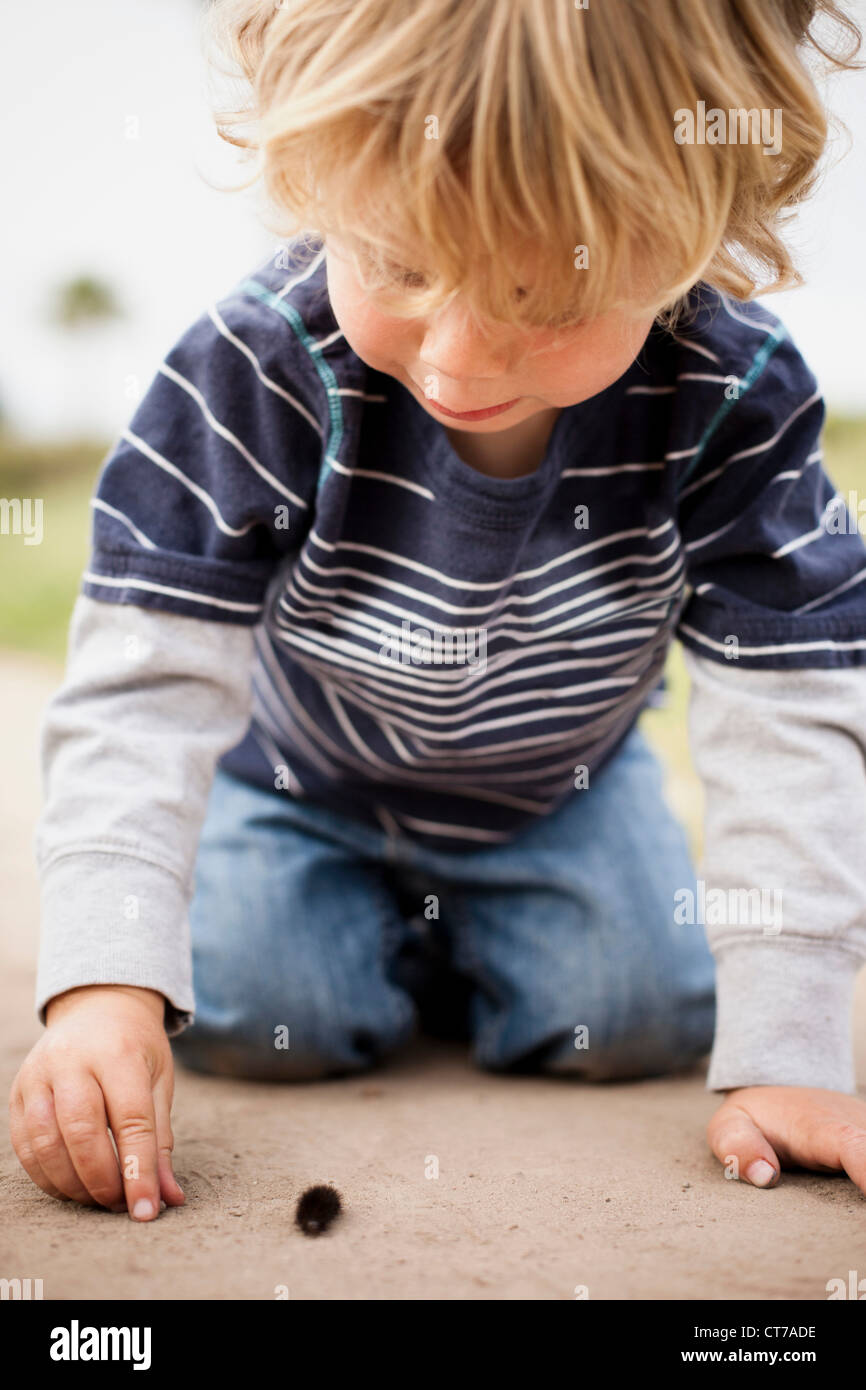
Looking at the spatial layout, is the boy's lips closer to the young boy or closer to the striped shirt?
the young boy

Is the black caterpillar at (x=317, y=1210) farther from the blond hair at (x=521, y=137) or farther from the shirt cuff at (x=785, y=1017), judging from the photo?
the blond hair at (x=521, y=137)

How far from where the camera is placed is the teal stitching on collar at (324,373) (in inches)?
40.9

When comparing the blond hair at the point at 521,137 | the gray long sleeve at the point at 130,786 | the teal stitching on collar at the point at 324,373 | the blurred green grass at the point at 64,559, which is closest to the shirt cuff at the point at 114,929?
the gray long sleeve at the point at 130,786

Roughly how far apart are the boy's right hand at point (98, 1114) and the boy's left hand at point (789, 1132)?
43 centimetres

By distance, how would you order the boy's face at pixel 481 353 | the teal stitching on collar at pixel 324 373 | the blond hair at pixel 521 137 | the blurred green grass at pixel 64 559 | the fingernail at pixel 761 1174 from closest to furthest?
the blond hair at pixel 521 137
the boy's face at pixel 481 353
the fingernail at pixel 761 1174
the teal stitching on collar at pixel 324 373
the blurred green grass at pixel 64 559

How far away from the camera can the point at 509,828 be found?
4.80ft

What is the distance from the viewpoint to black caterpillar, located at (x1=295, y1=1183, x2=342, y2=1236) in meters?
0.82

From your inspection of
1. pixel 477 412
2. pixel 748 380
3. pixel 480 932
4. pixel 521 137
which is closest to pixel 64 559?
pixel 480 932

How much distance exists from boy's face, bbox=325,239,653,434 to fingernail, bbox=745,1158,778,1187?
23.2 inches

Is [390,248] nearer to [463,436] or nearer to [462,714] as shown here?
[463,436]

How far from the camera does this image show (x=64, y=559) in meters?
6.55

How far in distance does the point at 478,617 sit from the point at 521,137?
0.52m

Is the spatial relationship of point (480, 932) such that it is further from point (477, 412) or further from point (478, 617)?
point (477, 412)

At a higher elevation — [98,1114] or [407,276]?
[407,276]
